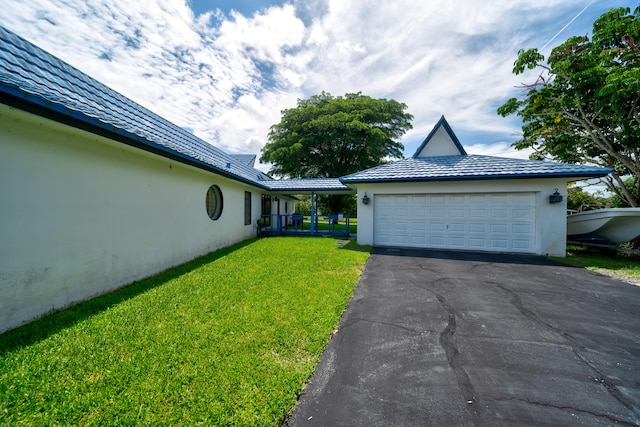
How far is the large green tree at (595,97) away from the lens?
8.92 m

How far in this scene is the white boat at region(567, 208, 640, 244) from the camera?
25.1ft

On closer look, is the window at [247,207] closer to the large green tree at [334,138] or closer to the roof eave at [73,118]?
the roof eave at [73,118]

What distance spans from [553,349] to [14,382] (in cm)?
573

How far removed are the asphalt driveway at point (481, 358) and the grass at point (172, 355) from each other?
400mm

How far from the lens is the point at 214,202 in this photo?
8703 millimetres

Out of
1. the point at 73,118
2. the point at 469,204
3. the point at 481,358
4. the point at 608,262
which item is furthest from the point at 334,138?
the point at 481,358

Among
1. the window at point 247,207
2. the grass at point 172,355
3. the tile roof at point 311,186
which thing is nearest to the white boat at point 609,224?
the tile roof at point 311,186

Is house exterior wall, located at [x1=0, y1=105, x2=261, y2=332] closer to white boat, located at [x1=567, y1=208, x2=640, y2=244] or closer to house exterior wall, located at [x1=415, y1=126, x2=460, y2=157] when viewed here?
house exterior wall, located at [x1=415, y1=126, x2=460, y2=157]

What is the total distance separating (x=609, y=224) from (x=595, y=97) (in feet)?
18.0

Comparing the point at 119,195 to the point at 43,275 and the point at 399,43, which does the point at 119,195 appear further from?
the point at 399,43

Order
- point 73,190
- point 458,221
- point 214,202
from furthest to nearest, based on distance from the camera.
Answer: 1. point 458,221
2. point 214,202
3. point 73,190

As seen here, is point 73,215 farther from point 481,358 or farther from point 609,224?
point 609,224

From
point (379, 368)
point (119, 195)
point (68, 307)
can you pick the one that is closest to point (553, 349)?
point (379, 368)

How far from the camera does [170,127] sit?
26.6 feet
